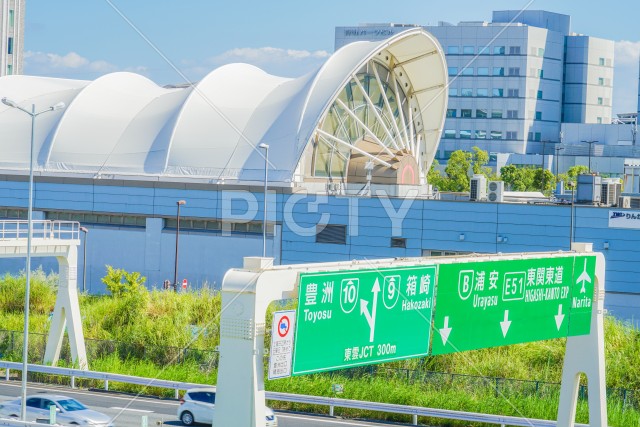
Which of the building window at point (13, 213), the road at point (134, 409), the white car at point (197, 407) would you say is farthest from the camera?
the building window at point (13, 213)

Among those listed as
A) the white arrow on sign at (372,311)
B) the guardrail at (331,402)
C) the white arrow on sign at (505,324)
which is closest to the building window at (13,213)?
the guardrail at (331,402)

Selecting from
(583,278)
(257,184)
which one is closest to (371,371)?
(583,278)

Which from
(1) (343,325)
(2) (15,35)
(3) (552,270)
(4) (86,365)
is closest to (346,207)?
(4) (86,365)

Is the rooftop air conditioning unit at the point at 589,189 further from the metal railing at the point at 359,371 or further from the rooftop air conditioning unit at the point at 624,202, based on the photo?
the metal railing at the point at 359,371

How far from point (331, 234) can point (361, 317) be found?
43096 mm

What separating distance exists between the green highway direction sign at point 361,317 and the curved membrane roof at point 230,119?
42255mm

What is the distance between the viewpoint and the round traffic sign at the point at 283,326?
606 inches

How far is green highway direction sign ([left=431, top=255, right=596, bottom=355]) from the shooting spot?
1916 cm

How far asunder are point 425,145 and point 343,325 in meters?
67.8

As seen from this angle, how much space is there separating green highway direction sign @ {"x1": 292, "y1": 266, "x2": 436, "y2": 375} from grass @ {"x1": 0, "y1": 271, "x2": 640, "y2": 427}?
15.9 m

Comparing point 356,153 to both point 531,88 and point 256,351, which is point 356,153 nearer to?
point 256,351

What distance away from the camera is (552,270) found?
70.9 ft

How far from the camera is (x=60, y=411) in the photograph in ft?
99.6

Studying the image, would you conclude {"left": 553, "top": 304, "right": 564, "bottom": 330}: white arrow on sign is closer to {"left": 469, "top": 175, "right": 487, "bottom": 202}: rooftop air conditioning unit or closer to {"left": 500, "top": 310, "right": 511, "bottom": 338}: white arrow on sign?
{"left": 500, "top": 310, "right": 511, "bottom": 338}: white arrow on sign
